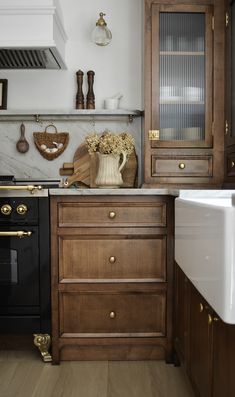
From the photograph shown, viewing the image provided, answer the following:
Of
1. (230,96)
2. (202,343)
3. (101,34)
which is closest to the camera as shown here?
(202,343)

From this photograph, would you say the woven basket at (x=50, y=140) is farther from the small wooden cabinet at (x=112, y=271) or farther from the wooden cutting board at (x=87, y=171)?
the small wooden cabinet at (x=112, y=271)

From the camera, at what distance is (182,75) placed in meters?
2.56

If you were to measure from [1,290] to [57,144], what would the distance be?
991 millimetres

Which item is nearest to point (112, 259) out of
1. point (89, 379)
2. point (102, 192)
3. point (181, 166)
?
point (102, 192)

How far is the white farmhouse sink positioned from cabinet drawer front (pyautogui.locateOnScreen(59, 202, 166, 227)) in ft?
2.30

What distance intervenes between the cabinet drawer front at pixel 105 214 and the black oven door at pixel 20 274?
17 cm

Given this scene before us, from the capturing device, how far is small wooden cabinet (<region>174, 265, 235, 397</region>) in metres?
1.23

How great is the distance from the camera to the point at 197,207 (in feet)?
4.40

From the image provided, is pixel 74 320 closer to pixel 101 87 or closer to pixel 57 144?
pixel 57 144

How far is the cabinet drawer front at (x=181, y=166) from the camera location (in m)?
2.57

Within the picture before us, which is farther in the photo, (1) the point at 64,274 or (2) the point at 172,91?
(2) the point at 172,91

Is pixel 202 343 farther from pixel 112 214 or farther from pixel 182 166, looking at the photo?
pixel 182 166

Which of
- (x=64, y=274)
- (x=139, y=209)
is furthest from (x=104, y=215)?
(x=64, y=274)

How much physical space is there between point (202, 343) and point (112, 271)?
2.62 ft
